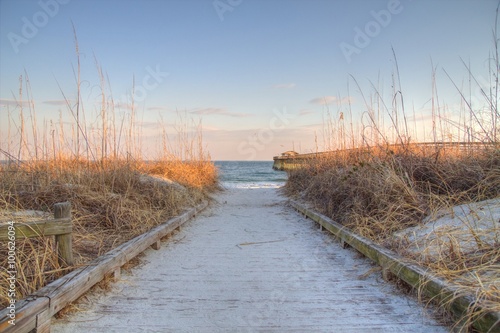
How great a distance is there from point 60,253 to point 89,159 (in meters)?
2.79

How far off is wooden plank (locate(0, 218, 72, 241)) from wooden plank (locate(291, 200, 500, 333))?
95.4 inches

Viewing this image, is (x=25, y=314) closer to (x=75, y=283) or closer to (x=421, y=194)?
(x=75, y=283)

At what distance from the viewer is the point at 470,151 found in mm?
4109

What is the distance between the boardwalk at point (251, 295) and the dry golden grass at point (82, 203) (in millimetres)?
373

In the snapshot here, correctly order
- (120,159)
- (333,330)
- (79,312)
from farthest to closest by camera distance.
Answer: (120,159) < (79,312) < (333,330)

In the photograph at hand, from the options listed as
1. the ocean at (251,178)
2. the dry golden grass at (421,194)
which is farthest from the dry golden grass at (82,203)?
the ocean at (251,178)

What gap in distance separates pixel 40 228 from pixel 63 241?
0.67 ft

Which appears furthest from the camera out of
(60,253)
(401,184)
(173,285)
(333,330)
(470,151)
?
(470,151)

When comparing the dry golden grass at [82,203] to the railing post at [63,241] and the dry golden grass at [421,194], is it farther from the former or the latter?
the dry golden grass at [421,194]

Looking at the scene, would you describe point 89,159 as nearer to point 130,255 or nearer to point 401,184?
point 130,255

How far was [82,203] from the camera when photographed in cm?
372

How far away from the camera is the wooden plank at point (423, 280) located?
1607mm

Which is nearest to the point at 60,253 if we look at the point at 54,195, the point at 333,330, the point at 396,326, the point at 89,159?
the point at 54,195

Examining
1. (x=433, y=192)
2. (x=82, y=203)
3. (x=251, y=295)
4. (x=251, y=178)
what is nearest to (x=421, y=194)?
(x=433, y=192)
